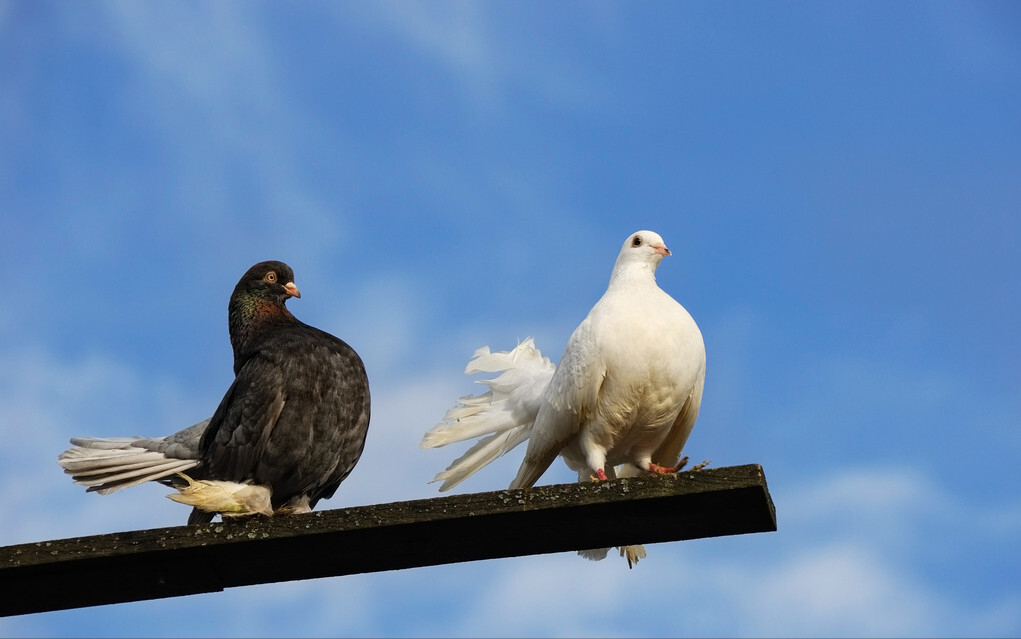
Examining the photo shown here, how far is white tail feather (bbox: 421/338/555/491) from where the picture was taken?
691 cm

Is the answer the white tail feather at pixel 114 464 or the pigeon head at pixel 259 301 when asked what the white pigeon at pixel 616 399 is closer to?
the pigeon head at pixel 259 301

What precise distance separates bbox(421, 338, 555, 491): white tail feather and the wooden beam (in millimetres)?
2637

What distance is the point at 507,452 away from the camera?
6988 millimetres

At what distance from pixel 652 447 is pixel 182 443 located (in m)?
2.63

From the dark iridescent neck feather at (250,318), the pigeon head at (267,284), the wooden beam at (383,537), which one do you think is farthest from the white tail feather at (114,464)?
the wooden beam at (383,537)

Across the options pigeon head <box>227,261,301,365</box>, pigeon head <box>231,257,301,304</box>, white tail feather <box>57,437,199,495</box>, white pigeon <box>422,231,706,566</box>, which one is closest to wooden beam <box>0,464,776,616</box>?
white tail feather <box>57,437,199,495</box>

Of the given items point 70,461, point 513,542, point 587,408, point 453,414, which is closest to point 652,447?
point 587,408

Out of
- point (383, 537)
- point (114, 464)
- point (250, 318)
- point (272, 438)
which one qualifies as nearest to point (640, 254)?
point (272, 438)

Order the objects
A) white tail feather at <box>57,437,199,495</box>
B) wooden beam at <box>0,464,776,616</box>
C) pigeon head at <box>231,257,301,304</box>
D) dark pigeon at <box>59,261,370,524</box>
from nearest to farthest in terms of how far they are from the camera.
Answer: wooden beam at <box>0,464,776,616</box>
white tail feather at <box>57,437,199,495</box>
dark pigeon at <box>59,261,370,524</box>
pigeon head at <box>231,257,301,304</box>

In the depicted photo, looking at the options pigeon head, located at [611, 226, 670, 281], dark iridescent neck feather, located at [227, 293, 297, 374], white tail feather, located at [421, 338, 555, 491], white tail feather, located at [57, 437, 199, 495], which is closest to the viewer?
white tail feather, located at [57, 437, 199, 495]

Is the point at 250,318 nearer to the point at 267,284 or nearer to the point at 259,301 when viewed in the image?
the point at 259,301

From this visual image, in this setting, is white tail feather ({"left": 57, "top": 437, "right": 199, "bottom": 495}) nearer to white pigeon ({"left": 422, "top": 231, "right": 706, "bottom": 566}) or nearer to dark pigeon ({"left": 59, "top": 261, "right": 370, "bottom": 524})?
dark pigeon ({"left": 59, "top": 261, "right": 370, "bottom": 524})

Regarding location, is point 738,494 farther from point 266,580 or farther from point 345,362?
point 345,362

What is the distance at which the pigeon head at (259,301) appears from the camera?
23.5 feet
